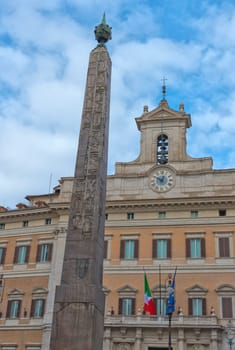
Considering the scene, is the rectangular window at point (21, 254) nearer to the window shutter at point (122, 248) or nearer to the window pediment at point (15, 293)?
the window pediment at point (15, 293)

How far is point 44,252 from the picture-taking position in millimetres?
30125

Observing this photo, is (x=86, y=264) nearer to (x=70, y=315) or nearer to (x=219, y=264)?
(x=70, y=315)

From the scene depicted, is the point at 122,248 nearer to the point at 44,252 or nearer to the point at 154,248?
the point at 154,248

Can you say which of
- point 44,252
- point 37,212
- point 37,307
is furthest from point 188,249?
point 37,212

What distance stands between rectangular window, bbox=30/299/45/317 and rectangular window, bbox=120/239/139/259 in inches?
208

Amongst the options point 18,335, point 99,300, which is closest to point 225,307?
point 18,335

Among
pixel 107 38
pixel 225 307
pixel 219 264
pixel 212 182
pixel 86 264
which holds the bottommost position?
pixel 86 264

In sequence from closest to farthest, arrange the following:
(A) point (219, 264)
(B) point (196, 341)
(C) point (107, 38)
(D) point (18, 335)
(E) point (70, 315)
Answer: (E) point (70, 315) < (C) point (107, 38) < (B) point (196, 341) < (A) point (219, 264) < (D) point (18, 335)

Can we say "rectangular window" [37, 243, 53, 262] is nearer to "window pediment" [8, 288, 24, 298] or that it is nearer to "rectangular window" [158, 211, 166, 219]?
"window pediment" [8, 288, 24, 298]

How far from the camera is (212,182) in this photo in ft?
92.6

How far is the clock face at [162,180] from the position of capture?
28.9 metres

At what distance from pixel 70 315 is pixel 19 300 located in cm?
1894

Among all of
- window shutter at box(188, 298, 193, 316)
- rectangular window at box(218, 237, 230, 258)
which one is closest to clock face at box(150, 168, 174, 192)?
rectangular window at box(218, 237, 230, 258)

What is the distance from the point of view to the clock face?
1138 inches
